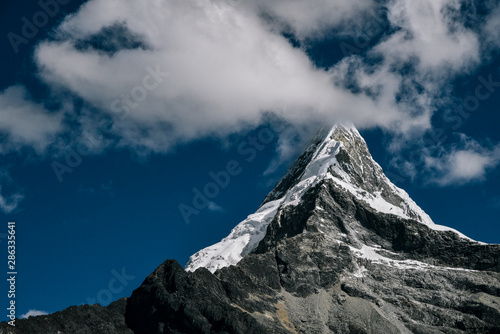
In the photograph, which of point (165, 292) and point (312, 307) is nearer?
point (165, 292)

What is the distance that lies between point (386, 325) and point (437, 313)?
21.7m

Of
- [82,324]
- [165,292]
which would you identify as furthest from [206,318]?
[82,324]

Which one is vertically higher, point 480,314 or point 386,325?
point 480,314

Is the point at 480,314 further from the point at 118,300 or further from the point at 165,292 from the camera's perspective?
the point at 118,300

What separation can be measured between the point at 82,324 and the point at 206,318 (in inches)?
1381

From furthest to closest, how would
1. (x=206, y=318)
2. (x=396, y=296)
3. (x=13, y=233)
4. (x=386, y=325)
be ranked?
(x=396, y=296), (x=386, y=325), (x=206, y=318), (x=13, y=233)

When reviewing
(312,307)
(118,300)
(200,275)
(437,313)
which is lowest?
(118,300)

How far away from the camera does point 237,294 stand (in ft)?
605

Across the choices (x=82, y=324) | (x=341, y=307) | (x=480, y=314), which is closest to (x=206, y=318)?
(x=82, y=324)

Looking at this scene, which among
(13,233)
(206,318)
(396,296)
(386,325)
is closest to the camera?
(13,233)

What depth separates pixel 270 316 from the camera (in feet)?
587

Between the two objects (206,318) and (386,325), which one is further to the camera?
(386,325)

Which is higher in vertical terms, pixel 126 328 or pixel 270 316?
pixel 270 316

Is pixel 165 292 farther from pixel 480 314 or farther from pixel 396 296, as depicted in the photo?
pixel 480 314
